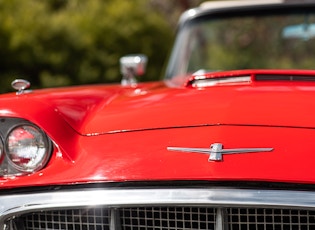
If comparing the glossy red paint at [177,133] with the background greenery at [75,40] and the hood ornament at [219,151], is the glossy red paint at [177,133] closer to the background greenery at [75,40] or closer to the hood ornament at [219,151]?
the hood ornament at [219,151]

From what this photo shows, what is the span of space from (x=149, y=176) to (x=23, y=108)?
23.8 inches

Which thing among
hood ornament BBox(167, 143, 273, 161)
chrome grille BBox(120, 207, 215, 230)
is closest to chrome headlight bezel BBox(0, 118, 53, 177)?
chrome grille BBox(120, 207, 215, 230)

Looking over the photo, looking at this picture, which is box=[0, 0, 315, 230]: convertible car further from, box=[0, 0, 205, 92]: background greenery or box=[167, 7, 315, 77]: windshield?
box=[0, 0, 205, 92]: background greenery

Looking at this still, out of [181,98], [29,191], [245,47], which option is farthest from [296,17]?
[29,191]

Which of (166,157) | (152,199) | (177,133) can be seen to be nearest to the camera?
(152,199)

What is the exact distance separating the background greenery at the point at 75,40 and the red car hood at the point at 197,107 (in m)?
3.71

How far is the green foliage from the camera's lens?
7.12 m

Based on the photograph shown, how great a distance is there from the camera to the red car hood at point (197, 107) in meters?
2.63

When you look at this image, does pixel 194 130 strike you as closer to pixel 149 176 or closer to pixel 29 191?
pixel 149 176

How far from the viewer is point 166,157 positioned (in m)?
2.51

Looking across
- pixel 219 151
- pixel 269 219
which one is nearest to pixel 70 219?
pixel 219 151

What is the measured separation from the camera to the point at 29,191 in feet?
8.54

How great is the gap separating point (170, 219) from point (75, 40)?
5.74 metres

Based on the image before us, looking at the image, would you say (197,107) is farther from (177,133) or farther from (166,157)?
(166,157)
